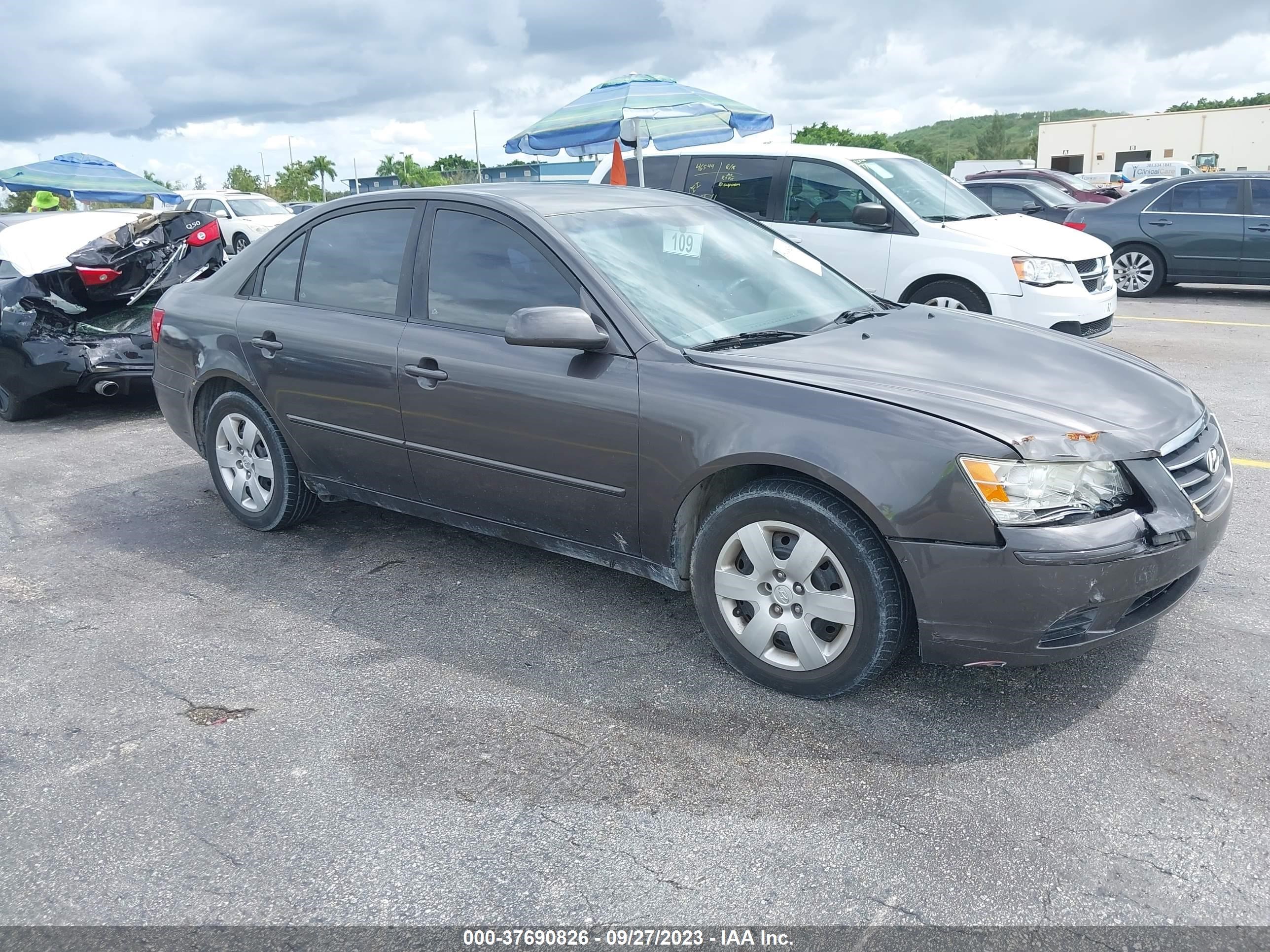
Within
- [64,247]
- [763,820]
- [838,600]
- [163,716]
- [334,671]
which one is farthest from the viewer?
[64,247]

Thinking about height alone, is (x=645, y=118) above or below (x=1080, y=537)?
above

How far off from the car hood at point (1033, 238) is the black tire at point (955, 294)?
38 cm

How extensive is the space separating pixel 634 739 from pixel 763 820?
53 centimetres

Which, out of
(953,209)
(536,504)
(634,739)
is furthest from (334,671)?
(953,209)

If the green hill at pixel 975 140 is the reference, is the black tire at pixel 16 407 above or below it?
below

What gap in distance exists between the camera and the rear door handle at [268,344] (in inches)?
177

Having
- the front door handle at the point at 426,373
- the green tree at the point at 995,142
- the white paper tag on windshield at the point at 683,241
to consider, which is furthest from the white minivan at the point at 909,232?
the green tree at the point at 995,142

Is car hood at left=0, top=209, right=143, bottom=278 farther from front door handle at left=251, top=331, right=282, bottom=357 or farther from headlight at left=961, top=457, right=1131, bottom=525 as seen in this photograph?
headlight at left=961, top=457, right=1131, bottom=525

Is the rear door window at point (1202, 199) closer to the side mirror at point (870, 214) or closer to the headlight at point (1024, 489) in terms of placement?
the side mirror at point (870, 214)

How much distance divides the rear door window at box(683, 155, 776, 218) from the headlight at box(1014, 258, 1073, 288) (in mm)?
2136

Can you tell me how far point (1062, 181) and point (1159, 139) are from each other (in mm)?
47028

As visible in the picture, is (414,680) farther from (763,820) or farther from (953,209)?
(953,209)

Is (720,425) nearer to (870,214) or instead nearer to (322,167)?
(870,214)

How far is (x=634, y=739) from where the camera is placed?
307cm
